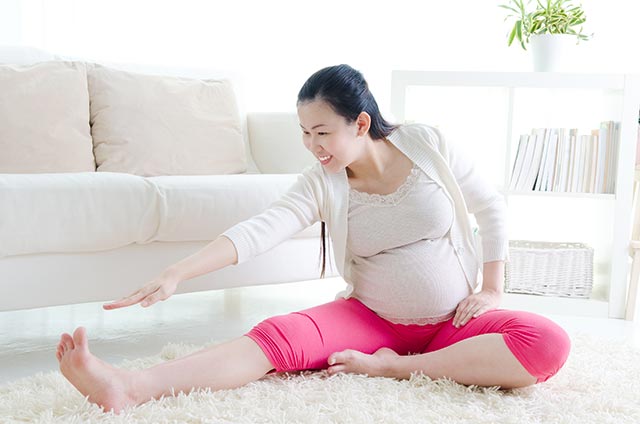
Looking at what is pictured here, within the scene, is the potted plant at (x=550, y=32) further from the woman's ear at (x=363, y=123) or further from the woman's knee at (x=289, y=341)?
the woman's knee at (x=289, y=341)

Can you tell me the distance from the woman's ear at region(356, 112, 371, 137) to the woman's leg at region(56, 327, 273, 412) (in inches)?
19.3

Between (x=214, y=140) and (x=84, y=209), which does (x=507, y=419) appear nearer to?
(x=84, y=209)

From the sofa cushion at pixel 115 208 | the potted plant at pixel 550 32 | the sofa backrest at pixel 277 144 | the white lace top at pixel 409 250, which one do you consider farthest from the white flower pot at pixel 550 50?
the white lace top at pixel 409 250

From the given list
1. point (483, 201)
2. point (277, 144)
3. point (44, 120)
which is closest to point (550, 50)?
point (277, 144)

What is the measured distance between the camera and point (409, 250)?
176cm

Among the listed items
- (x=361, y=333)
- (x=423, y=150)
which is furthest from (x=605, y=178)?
(x=361, y=333)

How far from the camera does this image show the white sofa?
1.90m

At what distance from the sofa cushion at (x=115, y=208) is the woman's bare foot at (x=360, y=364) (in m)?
0.65

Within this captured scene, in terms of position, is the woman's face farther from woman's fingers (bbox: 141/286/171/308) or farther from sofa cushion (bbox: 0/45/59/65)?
sofa cushion (bbox: 0/45/59/65)

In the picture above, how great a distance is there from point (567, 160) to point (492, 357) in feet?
4.64

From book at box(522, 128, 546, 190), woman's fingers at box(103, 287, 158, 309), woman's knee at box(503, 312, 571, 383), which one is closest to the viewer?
woman's fingers at box(103, 287, 158, 309)

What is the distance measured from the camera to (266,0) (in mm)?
3877

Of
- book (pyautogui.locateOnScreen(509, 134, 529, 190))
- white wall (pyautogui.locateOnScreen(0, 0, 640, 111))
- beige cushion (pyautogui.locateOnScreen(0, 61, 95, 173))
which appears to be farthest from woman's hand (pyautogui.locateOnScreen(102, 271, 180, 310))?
white wall (pyautogui.locateOnScreen(0, 0, 640, 111))

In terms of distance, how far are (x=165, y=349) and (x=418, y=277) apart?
662 mm
